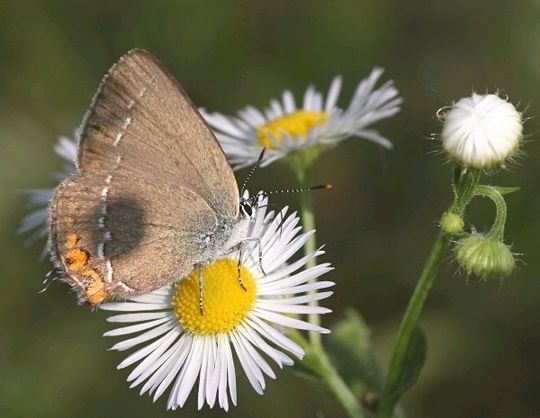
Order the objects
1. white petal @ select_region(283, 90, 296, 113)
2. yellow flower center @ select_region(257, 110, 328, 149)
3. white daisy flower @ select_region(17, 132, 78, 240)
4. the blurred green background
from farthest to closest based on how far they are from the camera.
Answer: white petal @ select_region(283, 90, 296, 113) → the blurred green background → white daisy flower @ select_region(17, 132, 78, 240) → yellow flower center @ select_region(257, 110, 328, 149)

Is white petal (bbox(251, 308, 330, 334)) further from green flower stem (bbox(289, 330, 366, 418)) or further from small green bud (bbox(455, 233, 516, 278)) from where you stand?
small green bud (bbox(455, 233, 516, 278))

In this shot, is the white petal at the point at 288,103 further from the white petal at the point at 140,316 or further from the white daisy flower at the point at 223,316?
the white petal at the point at 140,316

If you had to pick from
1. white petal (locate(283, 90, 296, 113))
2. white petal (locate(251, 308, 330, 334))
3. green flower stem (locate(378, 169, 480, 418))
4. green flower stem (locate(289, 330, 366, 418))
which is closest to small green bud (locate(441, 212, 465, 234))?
green flower stem (locate(378, 169, 480, 418))

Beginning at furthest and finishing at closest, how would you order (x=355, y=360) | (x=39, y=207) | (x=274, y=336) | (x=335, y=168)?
(x=335, y=168) < (x=39, y=207) < (x=355, y=360) < (x=274, y=336)

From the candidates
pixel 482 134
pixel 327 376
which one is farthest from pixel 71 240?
pixel 482 134

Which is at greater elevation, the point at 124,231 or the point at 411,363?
the point at 124,231

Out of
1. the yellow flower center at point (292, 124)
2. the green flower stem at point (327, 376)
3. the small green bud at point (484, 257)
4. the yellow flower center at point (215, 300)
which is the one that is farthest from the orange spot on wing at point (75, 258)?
the small green bud at point (484, 257)

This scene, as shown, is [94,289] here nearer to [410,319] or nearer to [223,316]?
[223,316]
